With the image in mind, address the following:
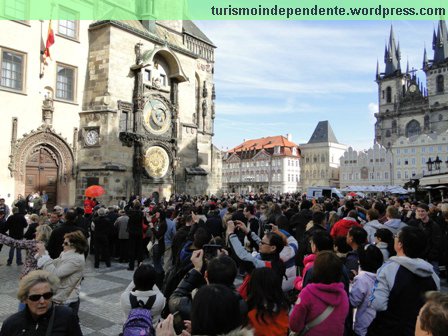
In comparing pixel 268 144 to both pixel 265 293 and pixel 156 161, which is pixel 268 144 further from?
pixel 265 293

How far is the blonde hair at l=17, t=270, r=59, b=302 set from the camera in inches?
106

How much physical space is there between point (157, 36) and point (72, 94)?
281 inches

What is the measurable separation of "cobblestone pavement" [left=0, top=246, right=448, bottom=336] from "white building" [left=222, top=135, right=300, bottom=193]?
76.6 metres

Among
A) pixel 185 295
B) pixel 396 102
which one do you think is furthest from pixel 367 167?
pixel 185 295

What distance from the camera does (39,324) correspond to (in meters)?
2.69

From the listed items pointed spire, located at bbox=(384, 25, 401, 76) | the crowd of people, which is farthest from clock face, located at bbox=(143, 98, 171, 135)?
pointed spire, located at bbox=(384, 25, 401, 76)

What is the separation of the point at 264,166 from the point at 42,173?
7369 cm

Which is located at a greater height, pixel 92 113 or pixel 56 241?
pixel 92 113

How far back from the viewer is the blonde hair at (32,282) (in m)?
2.70

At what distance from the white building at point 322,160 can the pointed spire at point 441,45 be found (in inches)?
1170

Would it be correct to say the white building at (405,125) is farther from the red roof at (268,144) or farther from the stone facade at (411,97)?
the red roof at (268,144)

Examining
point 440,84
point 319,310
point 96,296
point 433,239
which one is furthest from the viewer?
point 440,84

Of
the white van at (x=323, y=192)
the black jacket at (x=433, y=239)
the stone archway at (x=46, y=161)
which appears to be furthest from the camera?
the white van at (x=323, y=192)

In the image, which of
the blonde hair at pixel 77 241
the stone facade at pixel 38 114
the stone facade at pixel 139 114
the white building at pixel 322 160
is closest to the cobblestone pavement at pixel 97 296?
the blonde hair at pixel 77 241
